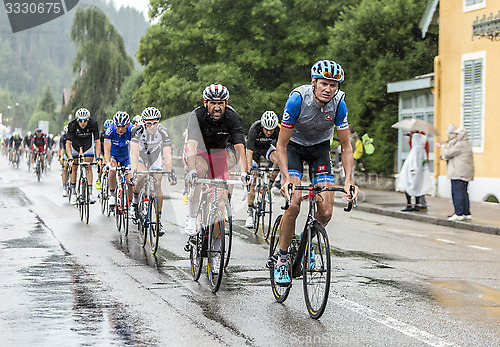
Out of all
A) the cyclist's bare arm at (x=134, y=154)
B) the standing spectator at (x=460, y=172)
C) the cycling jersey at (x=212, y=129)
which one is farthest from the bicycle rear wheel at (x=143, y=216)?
the standing spectator at (x=460, y=172)

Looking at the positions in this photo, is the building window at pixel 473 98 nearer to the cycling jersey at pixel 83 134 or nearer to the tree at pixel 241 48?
the cycling jersey at pixel 83 134

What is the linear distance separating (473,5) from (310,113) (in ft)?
55.0

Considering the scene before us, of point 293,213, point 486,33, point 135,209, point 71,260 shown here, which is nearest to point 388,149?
point 486,33

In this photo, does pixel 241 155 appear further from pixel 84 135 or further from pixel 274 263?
pixel 84 135

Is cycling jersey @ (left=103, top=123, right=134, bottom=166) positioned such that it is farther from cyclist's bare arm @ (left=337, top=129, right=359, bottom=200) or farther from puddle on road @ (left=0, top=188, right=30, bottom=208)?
cyclist's bare arm @ (left=337, top=129, right=359, bottom=200)

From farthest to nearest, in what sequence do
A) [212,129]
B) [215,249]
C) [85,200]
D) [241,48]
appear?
1. [241,48]
2. [85,200]
3. [212,129]
4. [215,249]

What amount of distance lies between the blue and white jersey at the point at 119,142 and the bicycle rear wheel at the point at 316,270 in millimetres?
6893

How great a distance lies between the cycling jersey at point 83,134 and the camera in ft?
49.4

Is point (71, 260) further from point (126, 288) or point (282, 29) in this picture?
point (282, 29)

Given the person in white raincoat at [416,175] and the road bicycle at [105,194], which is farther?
the person in white raincoat at [416,175]

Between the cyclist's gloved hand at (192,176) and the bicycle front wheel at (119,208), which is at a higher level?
the cyclist's gloved hand at (192,176)

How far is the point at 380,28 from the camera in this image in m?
27.6

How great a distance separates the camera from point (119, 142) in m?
13.0

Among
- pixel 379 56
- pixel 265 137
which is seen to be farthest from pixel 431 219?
pixel 379 56
